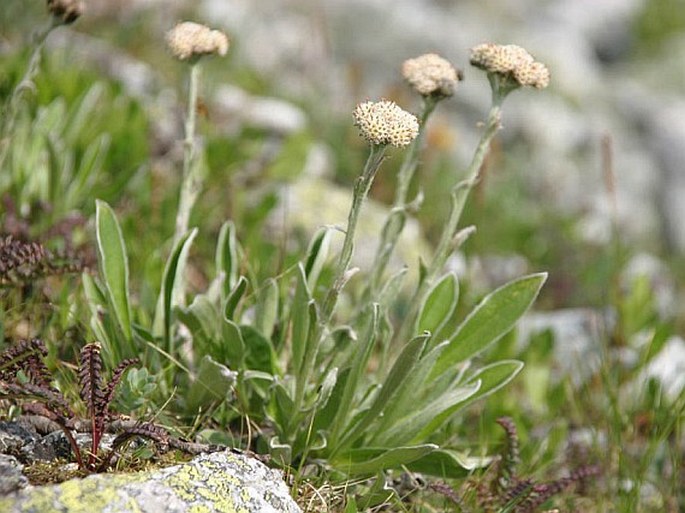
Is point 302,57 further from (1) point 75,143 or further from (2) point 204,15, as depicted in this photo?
(1) point 75,143

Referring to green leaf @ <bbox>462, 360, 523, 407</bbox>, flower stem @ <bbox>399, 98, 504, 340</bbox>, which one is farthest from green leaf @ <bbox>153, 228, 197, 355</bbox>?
green leaf @ <bbox>462, 360, 523, 407</bbox>

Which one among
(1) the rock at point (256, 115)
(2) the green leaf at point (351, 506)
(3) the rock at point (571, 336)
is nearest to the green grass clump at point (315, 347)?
(2) the green leaf at point (351, 506)

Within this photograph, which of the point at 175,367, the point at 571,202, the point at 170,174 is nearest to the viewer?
the point at 175,367

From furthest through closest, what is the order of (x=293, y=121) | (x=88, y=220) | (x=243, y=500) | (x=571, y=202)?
(x=571, y=202) < (x=293, y=121) < (x=88, y=220) < (x=243, y=500)

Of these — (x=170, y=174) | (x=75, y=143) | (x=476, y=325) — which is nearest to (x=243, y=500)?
(x=476, y=325)

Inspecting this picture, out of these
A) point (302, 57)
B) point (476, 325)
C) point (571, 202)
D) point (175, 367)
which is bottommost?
point (571, 202)

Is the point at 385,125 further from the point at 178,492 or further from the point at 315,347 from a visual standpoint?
the point at 178,492

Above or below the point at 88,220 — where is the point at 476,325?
above

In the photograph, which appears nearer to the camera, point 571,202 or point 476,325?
point 476,325
